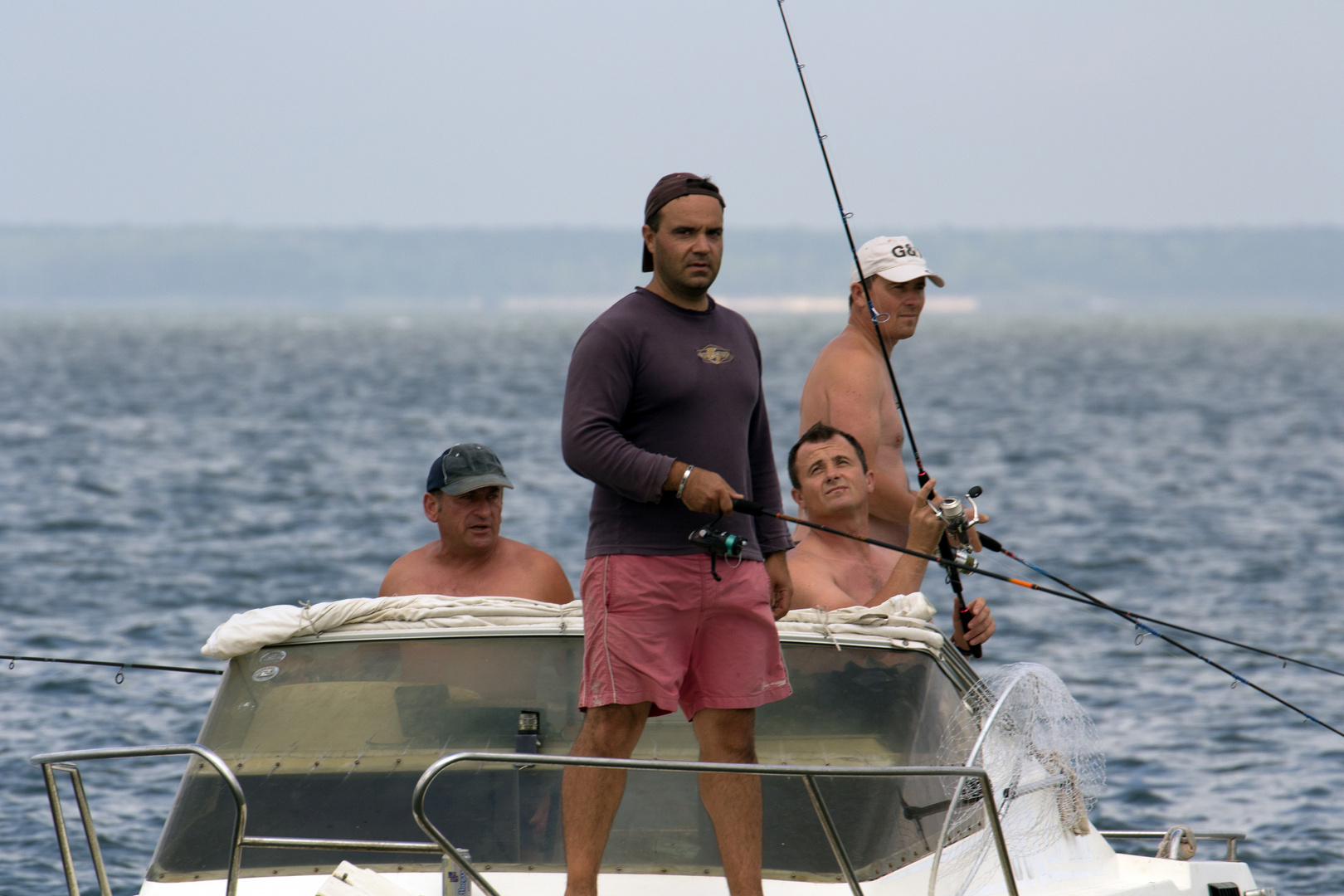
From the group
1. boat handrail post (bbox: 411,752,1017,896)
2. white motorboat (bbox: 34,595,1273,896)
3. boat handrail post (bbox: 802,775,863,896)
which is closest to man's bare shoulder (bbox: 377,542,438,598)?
white motorboat (bbox: 34,595,1273,896)

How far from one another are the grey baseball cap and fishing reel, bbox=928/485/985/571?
4.81 ft

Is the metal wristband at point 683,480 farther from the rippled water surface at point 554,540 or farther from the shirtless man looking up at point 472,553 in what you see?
the rippled water surface at point 554,540

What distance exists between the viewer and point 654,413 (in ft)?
12.5

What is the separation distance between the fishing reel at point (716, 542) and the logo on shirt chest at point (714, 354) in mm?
378

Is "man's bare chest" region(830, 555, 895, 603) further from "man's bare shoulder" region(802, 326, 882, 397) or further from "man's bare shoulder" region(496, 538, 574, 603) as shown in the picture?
"man's bare shoulder" region(496, 538, 574, 603)

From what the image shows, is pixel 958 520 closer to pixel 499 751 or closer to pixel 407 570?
pixel 499 751

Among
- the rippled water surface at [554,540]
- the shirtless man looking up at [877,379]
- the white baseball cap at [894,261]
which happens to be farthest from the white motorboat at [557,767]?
the rippled water surface at [554,540]

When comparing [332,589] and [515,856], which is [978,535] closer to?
[515,856]

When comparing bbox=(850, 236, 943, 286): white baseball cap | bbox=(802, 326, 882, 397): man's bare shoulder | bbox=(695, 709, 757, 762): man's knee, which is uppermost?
bbox=(850, 236, 943, 286): white baseball cap

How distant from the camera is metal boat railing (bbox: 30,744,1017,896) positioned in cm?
325

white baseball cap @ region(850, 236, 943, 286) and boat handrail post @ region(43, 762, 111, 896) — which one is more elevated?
white baseball cap @ region(850, 236, 943, 286)

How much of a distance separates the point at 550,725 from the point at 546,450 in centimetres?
2535

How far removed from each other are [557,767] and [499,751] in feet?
0.79

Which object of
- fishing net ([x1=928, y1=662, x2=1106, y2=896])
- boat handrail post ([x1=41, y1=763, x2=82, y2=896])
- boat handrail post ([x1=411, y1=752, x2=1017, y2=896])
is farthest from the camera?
fishing net ([x1=928, y1=662, x2=1106, y2=896])
